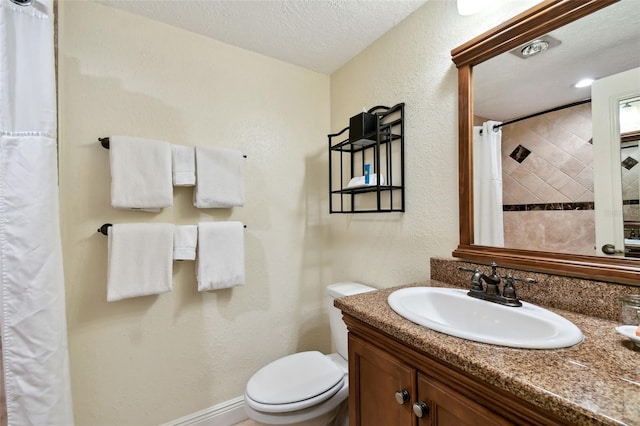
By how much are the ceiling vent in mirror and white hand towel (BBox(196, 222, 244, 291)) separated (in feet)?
4.97

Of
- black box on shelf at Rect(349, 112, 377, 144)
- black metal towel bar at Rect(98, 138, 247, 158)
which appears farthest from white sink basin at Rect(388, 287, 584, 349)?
black metal towel bar at Rect(98, 138, 247, 158)

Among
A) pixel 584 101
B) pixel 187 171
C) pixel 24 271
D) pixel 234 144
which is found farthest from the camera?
pixel 234 144

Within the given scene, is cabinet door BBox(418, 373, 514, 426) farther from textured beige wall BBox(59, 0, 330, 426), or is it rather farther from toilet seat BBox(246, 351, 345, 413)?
textured beige wall BBox(59, 0, 330, 426)

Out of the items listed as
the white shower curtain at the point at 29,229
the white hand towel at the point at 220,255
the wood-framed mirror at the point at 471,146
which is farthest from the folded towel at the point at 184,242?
the wood-framed mirror at the point at 471,146

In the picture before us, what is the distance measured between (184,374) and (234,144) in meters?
1.36

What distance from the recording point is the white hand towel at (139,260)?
50.1 inches

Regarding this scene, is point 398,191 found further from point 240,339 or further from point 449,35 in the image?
point 240,339

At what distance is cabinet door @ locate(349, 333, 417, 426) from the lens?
782 mm

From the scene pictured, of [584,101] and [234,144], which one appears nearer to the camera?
[584,101]

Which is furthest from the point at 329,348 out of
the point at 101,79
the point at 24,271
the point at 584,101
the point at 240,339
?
the point at 101,79

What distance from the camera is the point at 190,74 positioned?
1.58 meters

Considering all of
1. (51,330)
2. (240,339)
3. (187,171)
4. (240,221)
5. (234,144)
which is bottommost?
(240,339)

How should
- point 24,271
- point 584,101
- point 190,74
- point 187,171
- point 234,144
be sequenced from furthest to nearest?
point 234,144, point 190,74, point 187,171, point 584,101, point 24,271

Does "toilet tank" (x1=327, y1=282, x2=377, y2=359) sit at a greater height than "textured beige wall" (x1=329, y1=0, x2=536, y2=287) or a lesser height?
lesser
